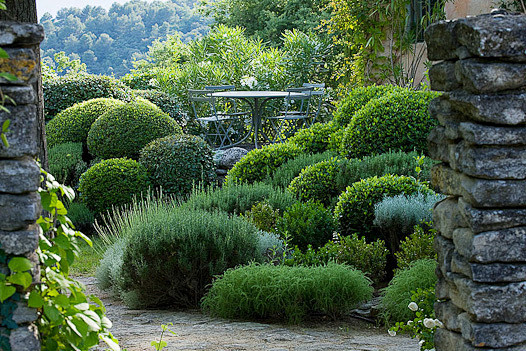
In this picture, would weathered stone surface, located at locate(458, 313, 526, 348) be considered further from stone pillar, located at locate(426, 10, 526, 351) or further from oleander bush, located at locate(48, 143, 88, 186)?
oleander bush, located at locate(48, 143, 88, 186)

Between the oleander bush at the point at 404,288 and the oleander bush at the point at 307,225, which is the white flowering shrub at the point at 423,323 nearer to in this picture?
the oleander bush at the point at 404,288

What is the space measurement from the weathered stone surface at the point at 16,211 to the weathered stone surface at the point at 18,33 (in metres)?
0.55

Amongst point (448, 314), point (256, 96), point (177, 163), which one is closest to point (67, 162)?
point (177, 163)

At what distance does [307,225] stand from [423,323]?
91.9 inches

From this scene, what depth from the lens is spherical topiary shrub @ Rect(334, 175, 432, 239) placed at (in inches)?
215

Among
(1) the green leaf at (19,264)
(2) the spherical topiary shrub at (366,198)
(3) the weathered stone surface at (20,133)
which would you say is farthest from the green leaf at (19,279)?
(2) the spherical topiary shrub at (366,198)

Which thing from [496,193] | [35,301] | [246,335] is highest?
[496,193]

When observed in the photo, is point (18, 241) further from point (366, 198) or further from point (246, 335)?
point (366, 198)

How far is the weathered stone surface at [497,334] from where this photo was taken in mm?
2459

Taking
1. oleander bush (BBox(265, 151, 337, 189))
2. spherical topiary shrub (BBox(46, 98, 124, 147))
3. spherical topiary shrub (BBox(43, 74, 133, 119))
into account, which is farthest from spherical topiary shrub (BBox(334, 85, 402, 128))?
spherical topiary shrub (BBox(43, 74, 133, 119))

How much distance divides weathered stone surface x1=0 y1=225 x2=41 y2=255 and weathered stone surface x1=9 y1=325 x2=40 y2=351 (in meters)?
0.29

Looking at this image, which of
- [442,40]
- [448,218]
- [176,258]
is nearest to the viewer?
[442,40]

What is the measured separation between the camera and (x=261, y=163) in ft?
24.7

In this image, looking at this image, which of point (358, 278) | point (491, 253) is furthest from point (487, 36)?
point (358, 278)
